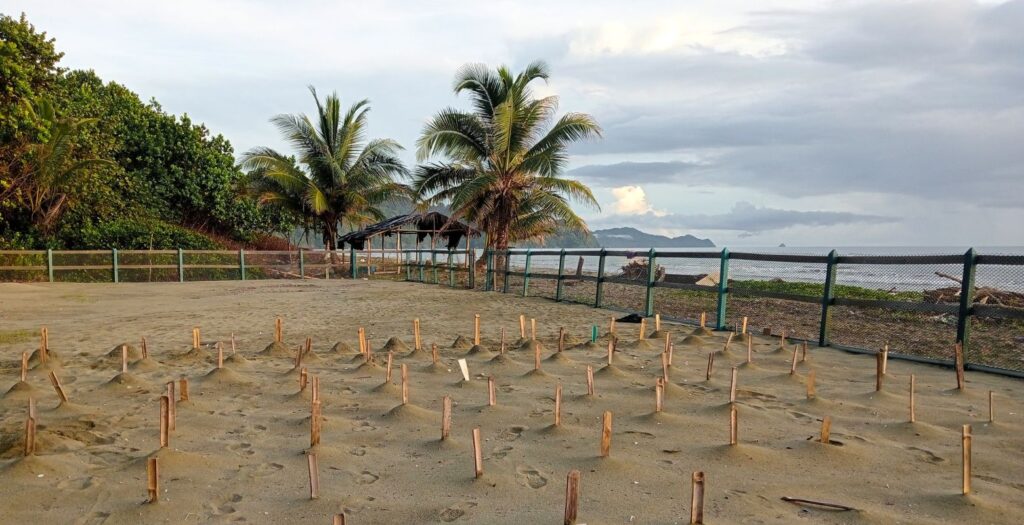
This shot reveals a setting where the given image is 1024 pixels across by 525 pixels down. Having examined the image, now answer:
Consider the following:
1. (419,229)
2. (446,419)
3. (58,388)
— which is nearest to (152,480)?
(446,419)

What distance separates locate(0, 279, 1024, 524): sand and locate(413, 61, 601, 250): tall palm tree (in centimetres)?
1348

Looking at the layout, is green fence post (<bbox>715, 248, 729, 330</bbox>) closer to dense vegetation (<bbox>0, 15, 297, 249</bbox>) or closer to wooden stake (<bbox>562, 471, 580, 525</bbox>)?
wooden stake (<bbox>562, 471, 580, 525</bbox>)

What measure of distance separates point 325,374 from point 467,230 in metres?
20.9

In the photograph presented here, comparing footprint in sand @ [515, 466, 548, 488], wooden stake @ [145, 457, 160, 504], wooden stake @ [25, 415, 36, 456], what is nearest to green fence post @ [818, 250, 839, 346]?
footprint in sand @ [515, 466, 548, 488]

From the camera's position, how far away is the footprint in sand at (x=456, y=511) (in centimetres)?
285

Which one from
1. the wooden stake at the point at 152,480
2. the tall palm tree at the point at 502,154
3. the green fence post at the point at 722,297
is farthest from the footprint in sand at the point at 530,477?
the tall palm tree at the point at 502,154

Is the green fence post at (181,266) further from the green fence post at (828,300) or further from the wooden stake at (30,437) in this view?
the wooden stake at (30,437)

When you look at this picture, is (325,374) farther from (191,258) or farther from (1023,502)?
(191,258)

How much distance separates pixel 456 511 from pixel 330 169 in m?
24.4

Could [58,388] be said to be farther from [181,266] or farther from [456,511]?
[181,266]

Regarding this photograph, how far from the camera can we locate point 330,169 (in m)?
25.9

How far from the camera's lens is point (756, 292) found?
917 centimetres

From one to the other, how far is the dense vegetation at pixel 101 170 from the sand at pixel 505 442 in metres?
13.4

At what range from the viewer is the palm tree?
25.8 metres
